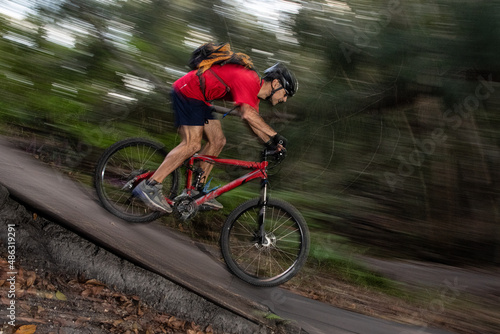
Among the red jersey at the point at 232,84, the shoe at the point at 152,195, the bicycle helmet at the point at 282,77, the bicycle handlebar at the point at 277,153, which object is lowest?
the shoe at the point at 152,195

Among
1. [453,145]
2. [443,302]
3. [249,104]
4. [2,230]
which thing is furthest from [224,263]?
[453,145]

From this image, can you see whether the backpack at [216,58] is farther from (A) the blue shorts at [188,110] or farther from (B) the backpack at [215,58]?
(A) the blue shorts at [188,110]

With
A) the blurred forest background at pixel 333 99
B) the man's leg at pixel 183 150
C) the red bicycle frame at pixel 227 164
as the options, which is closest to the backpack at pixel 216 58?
the man's leg at pixel 183 150

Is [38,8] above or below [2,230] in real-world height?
above

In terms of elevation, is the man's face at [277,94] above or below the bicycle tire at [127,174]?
above

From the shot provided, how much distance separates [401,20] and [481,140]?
1.98m

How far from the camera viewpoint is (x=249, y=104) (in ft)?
9.25

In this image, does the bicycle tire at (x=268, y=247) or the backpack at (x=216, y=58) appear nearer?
the backpack at (x=216, y=58)

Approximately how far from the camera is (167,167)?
10.7 ft

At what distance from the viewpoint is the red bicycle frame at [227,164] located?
3.23 meters

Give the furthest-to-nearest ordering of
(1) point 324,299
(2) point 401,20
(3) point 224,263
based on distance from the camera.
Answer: (2) point 401,20
(1) point 324,299
(3) point 224,263

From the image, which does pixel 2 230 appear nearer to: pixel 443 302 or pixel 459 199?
pixel 443 302

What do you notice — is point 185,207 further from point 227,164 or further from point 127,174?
point 127,174

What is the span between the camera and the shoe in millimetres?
3252
